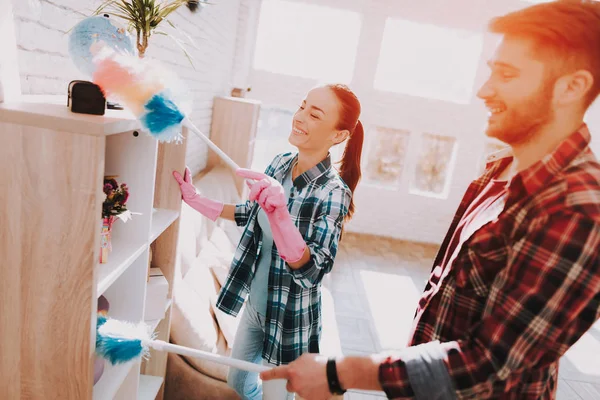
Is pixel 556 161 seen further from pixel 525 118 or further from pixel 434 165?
pixel 434 165

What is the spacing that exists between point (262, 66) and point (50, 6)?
14.7 feet

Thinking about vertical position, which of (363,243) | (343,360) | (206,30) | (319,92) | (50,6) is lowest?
(363,243)

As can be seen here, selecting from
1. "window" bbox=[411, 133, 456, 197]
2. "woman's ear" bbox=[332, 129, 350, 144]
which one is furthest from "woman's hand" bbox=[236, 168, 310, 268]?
"window" bbox=[411, 133, 456, 197]

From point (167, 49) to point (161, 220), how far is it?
4.41 feet

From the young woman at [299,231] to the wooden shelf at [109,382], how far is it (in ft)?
1.61

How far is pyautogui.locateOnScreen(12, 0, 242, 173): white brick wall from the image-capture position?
130 cm

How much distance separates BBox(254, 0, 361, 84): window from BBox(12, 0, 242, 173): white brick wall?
0.78 m

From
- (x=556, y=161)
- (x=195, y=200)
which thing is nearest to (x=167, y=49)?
(x=195, y=200)

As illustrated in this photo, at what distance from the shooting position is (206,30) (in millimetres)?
3537

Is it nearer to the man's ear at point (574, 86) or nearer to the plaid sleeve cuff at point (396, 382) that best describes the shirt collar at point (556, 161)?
the man's ear at point (574, 86)

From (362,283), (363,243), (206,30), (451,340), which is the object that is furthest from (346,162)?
(363,243)

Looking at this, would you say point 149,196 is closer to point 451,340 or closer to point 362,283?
point 451,340

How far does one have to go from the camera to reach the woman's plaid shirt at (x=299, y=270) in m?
1.48

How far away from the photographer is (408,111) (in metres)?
5.75
